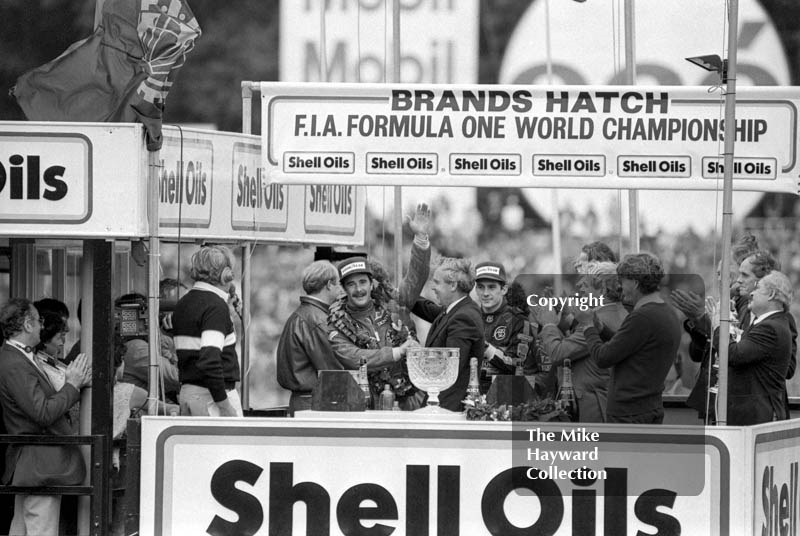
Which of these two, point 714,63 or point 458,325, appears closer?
point 714,63

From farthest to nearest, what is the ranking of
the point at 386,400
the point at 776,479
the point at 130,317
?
the point at 386,400 < the point at 130,317 < the point at 776,479

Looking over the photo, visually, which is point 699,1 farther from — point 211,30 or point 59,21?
point 59,21

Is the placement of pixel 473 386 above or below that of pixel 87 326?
below

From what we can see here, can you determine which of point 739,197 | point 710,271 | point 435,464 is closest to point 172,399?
point 435,464

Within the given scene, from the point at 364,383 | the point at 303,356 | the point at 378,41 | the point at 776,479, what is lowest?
the point at 776,479

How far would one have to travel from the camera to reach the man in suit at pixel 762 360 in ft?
27.5

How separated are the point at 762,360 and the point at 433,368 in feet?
6.15

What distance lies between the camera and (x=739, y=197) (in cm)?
2116

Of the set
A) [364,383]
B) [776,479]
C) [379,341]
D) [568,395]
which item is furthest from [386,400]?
[776,479]

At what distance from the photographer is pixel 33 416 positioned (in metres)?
7.93

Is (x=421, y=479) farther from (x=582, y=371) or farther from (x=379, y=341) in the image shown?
(x=379, y=341)

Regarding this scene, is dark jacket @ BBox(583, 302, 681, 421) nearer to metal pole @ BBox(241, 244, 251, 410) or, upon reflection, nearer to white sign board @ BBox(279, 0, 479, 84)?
metal pole @ BBox(241, 244, 251, 410)

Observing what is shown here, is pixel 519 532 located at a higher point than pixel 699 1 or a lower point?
lower

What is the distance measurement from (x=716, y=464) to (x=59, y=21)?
62.9 feet
